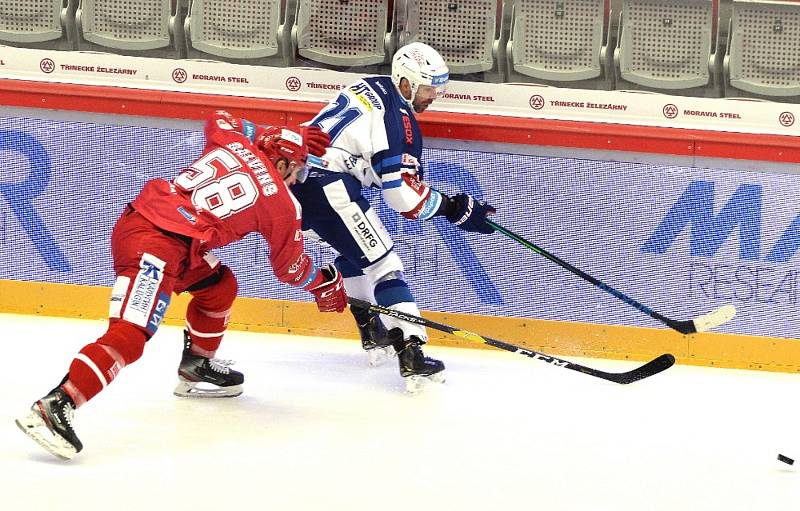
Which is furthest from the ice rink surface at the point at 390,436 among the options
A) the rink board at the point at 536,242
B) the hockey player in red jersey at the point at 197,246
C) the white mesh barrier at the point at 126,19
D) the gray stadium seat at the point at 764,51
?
the white mesh barrier at the point at 126,19

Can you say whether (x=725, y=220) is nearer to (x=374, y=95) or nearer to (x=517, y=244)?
(x=517, y=244)

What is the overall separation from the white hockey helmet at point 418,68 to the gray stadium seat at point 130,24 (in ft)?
5.67

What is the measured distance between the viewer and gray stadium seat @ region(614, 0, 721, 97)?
20.0 ft

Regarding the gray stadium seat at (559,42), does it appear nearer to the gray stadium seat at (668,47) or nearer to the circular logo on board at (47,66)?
the gray stadium seat at (668,47)

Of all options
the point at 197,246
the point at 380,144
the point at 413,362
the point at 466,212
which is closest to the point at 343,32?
the point at 380,144

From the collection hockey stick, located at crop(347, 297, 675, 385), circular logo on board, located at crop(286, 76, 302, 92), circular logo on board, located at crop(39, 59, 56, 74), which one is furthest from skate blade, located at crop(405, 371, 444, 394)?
circular logo on board, located at crop(39, 59, 56, 74)

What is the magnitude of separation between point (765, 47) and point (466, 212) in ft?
6.78

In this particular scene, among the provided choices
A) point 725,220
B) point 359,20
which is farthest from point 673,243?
point 359,20

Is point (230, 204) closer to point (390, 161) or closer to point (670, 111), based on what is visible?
point (390, 161)

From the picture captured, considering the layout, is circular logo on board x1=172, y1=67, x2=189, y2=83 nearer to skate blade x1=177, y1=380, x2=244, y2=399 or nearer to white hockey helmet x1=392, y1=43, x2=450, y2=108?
white hockey helmet x1=392, y1=43, x2=450, y2=108

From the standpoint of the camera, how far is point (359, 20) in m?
6.25

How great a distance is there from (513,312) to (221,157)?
198cm

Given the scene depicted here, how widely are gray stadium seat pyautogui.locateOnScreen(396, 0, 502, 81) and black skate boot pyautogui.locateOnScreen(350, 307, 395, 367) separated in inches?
61.9

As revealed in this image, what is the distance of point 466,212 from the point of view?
5191 mm
